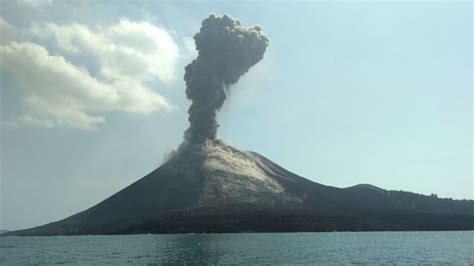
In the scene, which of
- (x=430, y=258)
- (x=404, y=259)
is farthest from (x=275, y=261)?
(x=430, y=258)

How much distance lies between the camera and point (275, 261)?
76.6 metres

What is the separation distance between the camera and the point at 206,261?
76375 mm

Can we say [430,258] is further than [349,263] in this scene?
Yes

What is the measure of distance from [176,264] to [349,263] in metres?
25.5

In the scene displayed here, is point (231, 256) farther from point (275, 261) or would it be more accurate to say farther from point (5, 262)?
point (5, 262)

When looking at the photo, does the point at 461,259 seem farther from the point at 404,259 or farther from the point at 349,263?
the point at 349,263

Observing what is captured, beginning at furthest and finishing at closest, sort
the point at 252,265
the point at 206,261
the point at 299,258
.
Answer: the point at 299,258, the point at 206,261, the point at 252,265

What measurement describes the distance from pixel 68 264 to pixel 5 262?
52.5 feet

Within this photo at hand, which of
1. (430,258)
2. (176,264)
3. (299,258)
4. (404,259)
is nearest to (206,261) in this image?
(176,264)

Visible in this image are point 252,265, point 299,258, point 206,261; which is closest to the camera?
point 252,265

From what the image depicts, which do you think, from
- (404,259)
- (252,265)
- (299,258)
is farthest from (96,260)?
(404,259)

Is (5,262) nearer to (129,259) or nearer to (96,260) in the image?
(96,260)

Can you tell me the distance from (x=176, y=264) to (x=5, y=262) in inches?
1361

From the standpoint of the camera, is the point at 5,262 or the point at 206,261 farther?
the point at 5,262
